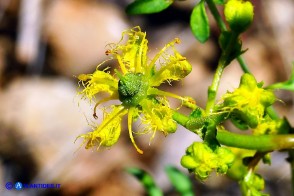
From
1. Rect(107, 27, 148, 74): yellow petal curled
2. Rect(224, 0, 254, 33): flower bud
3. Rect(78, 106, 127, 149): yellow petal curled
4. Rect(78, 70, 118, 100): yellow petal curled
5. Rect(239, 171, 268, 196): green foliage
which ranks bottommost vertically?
Rect(239, 171, 268, 196): green foliage

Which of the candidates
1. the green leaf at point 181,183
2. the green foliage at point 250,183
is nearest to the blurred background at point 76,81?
the green leaf at point 181,183

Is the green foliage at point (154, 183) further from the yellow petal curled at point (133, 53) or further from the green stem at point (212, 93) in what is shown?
the green stem at point (212, 93)

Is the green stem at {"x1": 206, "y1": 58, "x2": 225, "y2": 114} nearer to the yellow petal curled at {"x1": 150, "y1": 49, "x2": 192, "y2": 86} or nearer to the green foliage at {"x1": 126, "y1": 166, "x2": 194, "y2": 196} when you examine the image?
the yellow petal curled at {"x1": 150, "y1": 49, "x2": 192, "y2": 86}

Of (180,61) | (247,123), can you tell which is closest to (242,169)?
(247,123)

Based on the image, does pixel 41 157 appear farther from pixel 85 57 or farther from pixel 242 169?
pixel 242 169

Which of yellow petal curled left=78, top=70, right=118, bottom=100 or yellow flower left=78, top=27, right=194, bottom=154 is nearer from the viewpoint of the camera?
yellow flower left=78, top=27, right=194, bottom=154

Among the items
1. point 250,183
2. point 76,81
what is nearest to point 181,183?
point 250,183

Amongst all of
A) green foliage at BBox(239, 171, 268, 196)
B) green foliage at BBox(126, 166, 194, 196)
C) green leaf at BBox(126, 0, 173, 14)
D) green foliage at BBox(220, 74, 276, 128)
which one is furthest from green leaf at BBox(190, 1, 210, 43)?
green foliage at BBox(126, 166, 194, 196)
